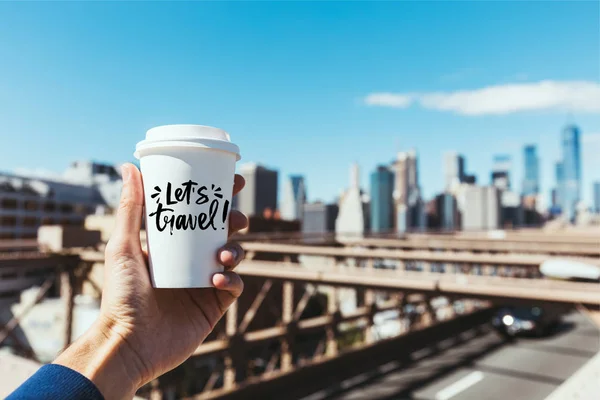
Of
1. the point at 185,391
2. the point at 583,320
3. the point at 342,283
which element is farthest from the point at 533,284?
the point at 583,320

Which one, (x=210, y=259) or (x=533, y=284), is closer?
(x=210, y=259)

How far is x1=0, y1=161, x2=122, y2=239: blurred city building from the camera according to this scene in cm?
8131

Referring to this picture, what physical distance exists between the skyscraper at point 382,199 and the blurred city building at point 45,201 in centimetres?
5455

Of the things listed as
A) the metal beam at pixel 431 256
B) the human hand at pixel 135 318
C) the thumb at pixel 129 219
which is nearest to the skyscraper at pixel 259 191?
the metal beam at pixel 431 256

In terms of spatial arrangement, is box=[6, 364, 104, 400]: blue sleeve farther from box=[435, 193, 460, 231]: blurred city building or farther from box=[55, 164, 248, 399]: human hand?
A: box=[435, 193, 460, 231]: blurred city building

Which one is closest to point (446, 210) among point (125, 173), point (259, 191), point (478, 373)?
point (259, 191)

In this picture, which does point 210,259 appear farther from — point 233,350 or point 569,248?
point 569,248

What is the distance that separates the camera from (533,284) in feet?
12.0

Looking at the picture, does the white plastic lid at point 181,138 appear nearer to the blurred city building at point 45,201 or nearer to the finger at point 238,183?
the finger at point 238,183

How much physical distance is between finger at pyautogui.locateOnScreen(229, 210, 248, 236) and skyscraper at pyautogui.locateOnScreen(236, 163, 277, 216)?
350 ft

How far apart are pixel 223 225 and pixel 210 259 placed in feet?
0.43

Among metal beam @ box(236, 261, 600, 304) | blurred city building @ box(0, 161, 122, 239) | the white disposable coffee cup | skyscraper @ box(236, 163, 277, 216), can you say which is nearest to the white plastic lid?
the white disposable coffee cup

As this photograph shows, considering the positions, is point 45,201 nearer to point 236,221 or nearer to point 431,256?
point 431,256

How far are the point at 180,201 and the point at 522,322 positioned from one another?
53.0 ft
